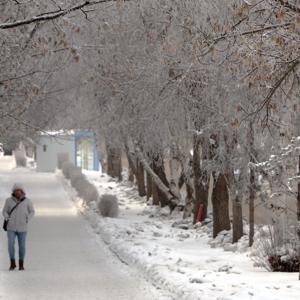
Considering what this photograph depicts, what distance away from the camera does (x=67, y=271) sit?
16094 mm

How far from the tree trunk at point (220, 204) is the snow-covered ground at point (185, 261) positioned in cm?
51

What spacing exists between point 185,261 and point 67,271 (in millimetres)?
2384

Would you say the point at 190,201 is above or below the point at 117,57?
below

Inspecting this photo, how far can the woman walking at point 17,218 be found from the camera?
1623 cm

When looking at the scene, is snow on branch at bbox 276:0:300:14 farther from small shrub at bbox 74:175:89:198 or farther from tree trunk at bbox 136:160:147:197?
tree trunk at bbox 136:160:147:197

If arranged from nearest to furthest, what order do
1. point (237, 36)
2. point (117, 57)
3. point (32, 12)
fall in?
1. point (237, 36)
2. point (32, 12)
3. point (117, 57)

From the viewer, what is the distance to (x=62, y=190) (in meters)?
45.2

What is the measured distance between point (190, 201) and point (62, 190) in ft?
51.9

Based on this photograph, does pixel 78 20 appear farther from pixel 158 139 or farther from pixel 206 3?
pixel 158 139

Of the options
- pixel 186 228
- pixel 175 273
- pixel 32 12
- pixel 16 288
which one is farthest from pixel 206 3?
pixel 186 228

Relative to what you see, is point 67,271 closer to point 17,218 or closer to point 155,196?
point 17,218

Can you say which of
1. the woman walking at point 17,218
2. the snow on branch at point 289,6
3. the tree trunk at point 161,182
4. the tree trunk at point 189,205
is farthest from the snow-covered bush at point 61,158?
the snow on branch at point 289,6

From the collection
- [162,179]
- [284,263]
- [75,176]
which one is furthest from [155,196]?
[284,263]

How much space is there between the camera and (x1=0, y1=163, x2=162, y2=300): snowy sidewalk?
13359 millimetres
